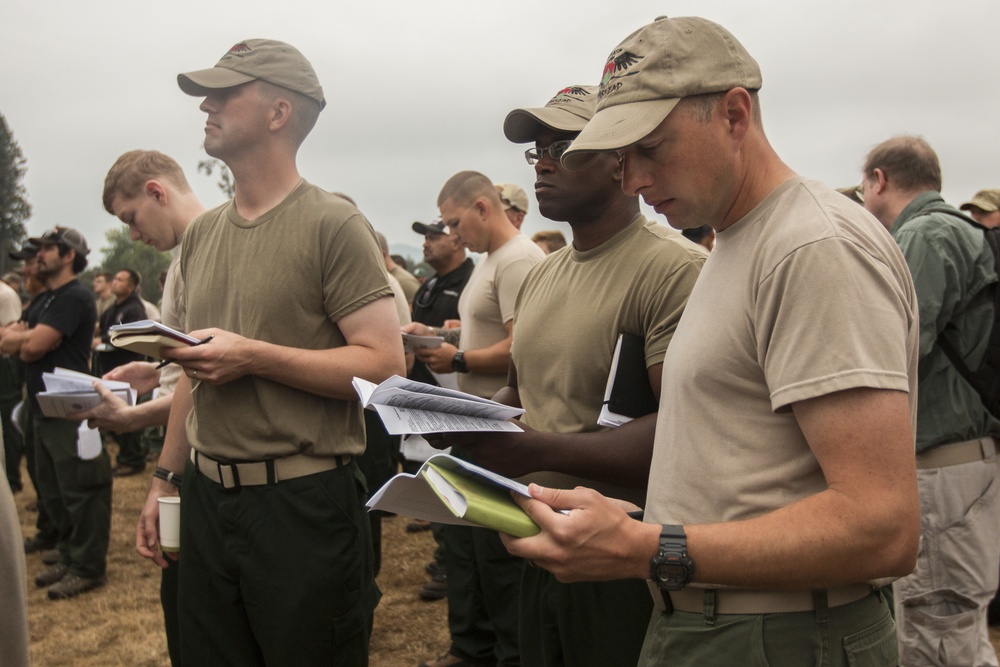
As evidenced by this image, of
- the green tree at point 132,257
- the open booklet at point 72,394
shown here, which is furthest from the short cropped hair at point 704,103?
the green tree at point 132,257

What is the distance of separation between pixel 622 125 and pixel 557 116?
933 mm

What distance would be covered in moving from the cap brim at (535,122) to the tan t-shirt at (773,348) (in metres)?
0.88

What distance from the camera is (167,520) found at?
2822mm

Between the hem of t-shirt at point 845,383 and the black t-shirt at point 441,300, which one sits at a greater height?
the hem of t-shirt at point 845,383

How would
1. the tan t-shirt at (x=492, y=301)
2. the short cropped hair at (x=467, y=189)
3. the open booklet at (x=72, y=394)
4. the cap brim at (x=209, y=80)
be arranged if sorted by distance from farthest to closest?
the short cropped hair at (x=467, y=189) < the tan t-shirt at (x=492, y=301) < the open booklet at (x=72, y=394) < the cap brim at (x=209, y=80)

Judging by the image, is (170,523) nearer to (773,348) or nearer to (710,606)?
(710,606)

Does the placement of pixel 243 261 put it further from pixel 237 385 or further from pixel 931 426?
pixel 931 426

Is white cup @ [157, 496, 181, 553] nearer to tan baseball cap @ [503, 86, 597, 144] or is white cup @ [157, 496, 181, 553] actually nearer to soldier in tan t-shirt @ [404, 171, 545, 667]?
soldier in tan t-shirt @ [404, 171, 545, 667]

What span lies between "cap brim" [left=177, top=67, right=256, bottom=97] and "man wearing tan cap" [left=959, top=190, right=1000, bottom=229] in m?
4.84

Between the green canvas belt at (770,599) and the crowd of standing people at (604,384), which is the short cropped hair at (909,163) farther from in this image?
the green canvas belt at (770,599)

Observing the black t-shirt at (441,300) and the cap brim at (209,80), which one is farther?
the black t-shirt at (441,300)

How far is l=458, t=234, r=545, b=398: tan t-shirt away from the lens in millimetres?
4648

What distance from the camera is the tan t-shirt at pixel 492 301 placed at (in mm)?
4648

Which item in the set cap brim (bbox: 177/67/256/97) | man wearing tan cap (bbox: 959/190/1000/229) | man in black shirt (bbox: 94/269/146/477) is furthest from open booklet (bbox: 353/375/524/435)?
man in black shirt (bbox: 94/269/146/477)
